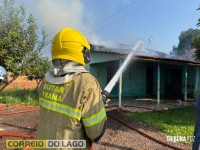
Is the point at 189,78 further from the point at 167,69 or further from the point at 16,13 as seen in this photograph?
the point at 16,13

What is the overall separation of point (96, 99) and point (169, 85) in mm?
19652

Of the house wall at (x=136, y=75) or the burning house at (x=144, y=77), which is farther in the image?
the house wall at (x=136, y=75)

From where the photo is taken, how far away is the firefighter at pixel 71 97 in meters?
2.06

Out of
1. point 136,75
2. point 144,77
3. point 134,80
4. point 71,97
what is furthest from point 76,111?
point 144,77

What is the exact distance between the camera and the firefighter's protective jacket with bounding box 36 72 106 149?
6.74 ft

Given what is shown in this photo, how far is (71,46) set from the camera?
220cm

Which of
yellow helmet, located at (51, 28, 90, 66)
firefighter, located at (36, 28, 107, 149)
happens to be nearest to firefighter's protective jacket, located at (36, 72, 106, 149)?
firefighter, located at (36, 28, 107, 149)

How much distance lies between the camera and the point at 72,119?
6.89ft

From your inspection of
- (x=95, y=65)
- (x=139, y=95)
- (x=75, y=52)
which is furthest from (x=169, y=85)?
(x=75, y=52)

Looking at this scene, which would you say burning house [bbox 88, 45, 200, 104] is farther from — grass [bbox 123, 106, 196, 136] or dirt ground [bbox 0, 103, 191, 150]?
dirt ground [bbox 0, 103, 191, 150]

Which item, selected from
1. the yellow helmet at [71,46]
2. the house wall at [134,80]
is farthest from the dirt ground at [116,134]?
the house wall at [134,80]

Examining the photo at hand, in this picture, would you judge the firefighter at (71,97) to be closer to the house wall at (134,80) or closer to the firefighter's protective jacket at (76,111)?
the firefighter's protective jacket at (76,111)

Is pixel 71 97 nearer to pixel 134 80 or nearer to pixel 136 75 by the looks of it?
pixel 134 80

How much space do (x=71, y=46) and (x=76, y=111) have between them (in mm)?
533
